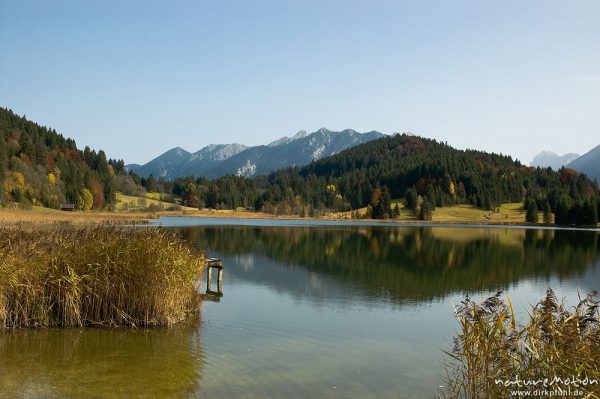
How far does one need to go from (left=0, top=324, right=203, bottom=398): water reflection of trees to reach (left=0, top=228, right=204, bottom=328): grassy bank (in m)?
0.61

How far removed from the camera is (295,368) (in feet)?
45.0

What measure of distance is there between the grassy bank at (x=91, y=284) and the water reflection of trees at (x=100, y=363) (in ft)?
1.99

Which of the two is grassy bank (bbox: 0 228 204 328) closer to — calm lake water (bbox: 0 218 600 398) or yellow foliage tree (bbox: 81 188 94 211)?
calm lake water (bbox: 0 218 600 398)

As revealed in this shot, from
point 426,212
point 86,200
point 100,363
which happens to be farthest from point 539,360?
point 426,212

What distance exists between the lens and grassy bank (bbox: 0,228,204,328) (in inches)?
626

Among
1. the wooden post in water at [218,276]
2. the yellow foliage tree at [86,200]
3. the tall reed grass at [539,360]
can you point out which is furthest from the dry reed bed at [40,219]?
the yellow foliage tree at [86,200]

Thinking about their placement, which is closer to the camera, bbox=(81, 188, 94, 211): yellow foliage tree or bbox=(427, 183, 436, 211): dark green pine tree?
bbox=(81, 188, 94, 211): yellow foliage tree

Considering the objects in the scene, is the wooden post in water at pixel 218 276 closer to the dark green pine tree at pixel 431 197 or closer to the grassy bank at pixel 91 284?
the grassy bank at pixel 91 284

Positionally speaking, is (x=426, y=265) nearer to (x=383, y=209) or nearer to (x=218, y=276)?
(x=218, y=276)

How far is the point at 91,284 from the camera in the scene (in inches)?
640

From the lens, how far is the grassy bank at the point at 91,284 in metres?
15.9

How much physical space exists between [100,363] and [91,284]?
3.66 m

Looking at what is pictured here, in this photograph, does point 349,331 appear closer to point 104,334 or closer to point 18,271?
point 104,334

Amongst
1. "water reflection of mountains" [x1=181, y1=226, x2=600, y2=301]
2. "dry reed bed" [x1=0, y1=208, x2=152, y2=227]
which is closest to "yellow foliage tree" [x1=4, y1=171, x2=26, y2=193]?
"dry reed bed" [x1=0, y1=208, x2=152, y2=227]
